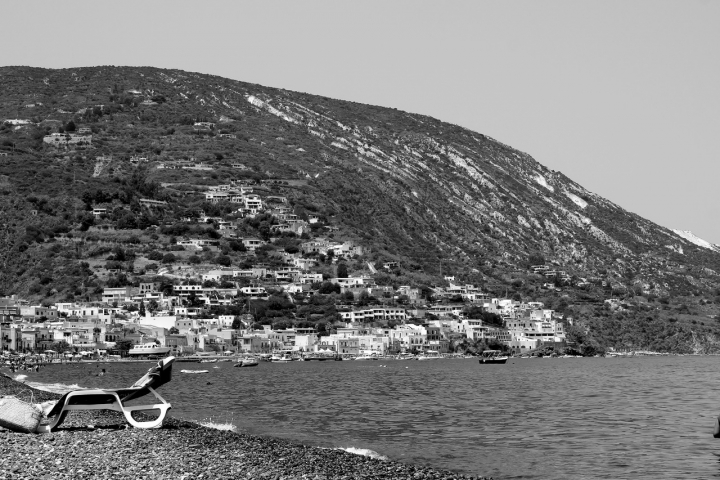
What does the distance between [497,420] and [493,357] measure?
94.7 meters

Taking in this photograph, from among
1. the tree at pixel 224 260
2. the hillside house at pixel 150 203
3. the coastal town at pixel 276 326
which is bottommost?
the coastal town at pixel 276 326

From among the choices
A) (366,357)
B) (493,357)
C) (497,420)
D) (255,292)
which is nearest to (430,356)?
(366,357)

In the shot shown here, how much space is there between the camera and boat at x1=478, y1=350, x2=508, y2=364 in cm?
12900

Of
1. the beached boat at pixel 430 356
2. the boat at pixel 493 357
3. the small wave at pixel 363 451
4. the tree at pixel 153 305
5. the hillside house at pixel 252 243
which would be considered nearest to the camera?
the small wave at pixel 363 451

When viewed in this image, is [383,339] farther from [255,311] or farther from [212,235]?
[212,235]

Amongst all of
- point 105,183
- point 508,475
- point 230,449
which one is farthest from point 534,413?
point 105,183

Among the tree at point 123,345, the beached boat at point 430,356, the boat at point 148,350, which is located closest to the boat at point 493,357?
the beached boat at point 430,356

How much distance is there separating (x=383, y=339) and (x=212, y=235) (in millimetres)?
40116

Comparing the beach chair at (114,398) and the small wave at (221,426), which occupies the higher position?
the beach chair at (114,398)

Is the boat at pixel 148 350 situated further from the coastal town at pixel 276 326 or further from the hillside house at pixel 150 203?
the hillside house at pixel 150 203

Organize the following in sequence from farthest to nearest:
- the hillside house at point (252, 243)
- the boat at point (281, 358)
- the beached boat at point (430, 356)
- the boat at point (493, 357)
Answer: the hillside house at point (252, 243), the beached boat at point (430, 356), the boat at point (281, 358), the boat at point (493, 357)

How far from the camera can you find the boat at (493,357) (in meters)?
129

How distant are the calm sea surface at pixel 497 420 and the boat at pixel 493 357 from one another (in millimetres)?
53472

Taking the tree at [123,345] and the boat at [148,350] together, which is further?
the tree at [123,345]
